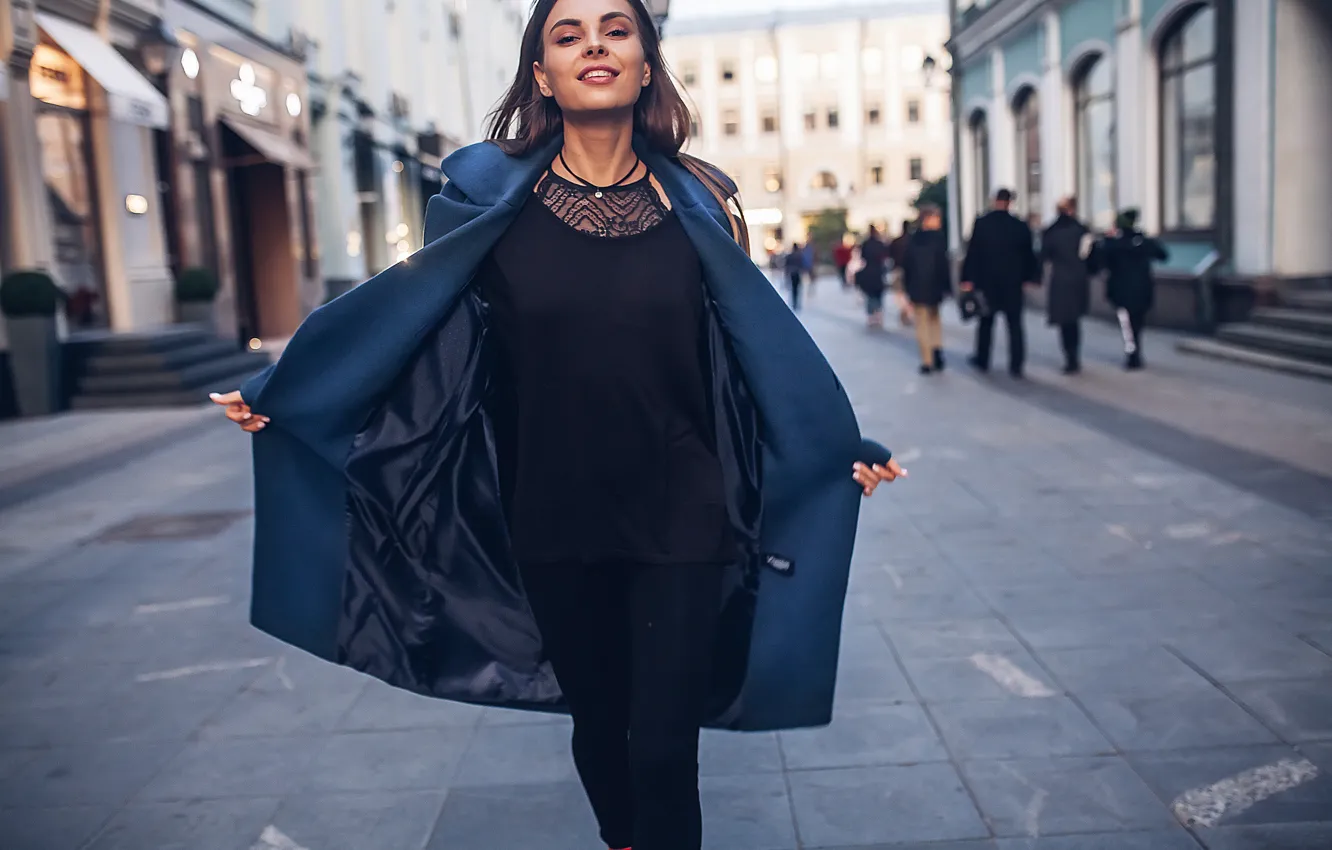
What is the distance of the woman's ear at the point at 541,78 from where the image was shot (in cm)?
263

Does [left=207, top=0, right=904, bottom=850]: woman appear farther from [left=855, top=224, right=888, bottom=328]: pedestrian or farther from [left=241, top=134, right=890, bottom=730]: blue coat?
[left=855, top=224, right=888, bottom=328]: pedestrian

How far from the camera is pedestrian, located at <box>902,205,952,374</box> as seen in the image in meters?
13.6

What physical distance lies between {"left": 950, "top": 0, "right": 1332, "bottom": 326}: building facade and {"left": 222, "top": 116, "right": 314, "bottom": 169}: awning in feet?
39.9

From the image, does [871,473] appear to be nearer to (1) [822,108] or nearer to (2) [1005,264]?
(2) [1005,264]

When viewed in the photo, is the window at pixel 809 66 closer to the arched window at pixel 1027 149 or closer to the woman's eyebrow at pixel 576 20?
the arched window at pixel 1027 149

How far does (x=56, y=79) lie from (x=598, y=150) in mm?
14682

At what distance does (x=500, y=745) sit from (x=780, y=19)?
7384 cm

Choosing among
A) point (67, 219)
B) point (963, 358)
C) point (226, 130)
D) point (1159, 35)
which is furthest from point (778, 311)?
point (226, 130)

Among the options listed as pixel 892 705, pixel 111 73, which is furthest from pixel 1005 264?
pixel 111 73

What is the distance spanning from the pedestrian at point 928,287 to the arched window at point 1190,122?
3975 millimetres

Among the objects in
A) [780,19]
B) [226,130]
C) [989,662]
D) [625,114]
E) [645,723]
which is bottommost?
[989,662]

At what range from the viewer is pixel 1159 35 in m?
17.1

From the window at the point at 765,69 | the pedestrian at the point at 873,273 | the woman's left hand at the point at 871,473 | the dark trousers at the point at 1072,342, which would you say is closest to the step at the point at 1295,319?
the dark trousers at the point at 1072,342

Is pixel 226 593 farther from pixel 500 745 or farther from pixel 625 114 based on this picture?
pixel 625 114
